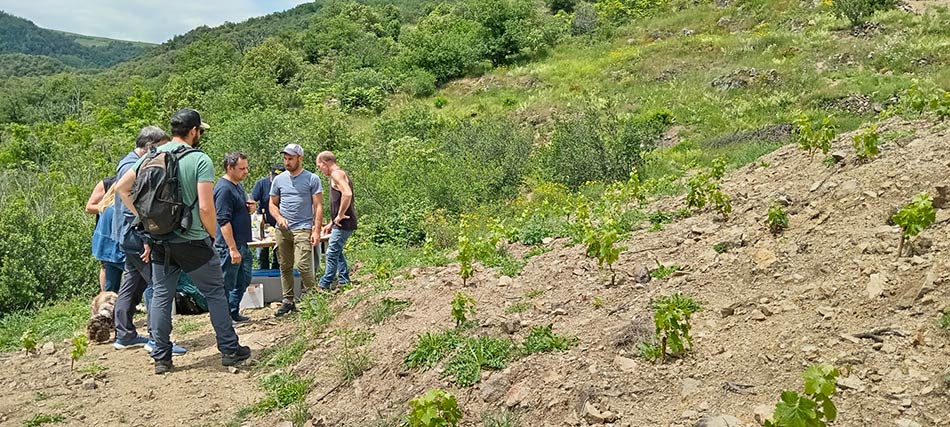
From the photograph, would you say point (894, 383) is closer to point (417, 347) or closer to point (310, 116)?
point (417, 347)

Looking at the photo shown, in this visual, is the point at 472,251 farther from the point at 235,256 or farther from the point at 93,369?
the point at 93,369

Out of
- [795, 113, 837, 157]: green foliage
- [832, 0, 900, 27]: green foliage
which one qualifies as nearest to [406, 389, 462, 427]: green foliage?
[795, 113, 837, 157]: green foliage

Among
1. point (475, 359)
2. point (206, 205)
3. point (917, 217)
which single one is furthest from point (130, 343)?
point (917, 217)

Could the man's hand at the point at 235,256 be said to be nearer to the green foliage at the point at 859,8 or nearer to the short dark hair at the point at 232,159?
the short dark hair at the point at 232,159

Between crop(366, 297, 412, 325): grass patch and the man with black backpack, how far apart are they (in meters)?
1.10

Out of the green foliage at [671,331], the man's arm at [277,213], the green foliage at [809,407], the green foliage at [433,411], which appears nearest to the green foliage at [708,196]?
the green foliage at [671,331]

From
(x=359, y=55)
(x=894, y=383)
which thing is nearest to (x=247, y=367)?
(x=894, y=383)

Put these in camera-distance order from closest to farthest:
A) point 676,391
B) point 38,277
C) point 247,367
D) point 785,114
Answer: point 676,391
point 247,367
point 38,277
point 785,114

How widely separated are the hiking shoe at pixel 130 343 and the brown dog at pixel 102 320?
0.29 m

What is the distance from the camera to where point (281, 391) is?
4434 mm

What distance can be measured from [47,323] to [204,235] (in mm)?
3997

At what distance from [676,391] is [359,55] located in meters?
37.7

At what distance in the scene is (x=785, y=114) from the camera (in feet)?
48.8

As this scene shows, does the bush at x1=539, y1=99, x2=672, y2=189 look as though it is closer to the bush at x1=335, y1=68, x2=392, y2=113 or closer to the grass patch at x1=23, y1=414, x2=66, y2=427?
the grass patch at x1=23, y1=414, x2=66, y2=427
